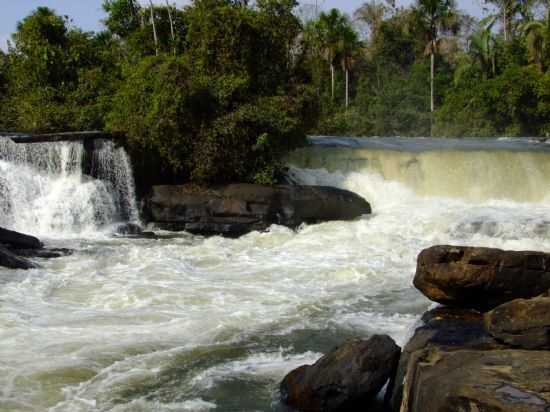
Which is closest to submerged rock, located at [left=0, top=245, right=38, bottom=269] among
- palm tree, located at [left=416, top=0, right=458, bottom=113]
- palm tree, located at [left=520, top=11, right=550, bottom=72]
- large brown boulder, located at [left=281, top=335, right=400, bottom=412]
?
large brown boulder, located at [left=281, top=335, right=400, bottom=412]

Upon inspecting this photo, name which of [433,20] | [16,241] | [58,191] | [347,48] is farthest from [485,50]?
[16,241]

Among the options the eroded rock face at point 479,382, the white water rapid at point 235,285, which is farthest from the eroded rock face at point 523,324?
the white water rapid at point 235,285

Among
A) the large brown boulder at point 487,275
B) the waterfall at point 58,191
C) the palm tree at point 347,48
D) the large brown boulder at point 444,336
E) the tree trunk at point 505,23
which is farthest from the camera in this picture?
the palm tree at point 347,48

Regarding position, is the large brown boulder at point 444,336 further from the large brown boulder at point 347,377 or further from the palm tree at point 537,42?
the palm tree at point 537,42

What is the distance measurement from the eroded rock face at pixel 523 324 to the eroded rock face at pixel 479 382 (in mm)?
322

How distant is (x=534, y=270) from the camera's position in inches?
276

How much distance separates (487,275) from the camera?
6.92 metres

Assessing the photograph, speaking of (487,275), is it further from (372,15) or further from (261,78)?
(372,15)

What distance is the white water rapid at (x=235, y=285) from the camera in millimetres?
7223

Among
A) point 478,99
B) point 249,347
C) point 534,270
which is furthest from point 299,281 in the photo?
point 478,99

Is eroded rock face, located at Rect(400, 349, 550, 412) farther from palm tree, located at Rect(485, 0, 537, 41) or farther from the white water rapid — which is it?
palm tree, located at Rect(485, 0, 537, 41)

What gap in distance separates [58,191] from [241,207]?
4015 mm

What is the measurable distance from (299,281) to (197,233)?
5.25 m

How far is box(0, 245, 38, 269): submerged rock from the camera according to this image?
11.7m
